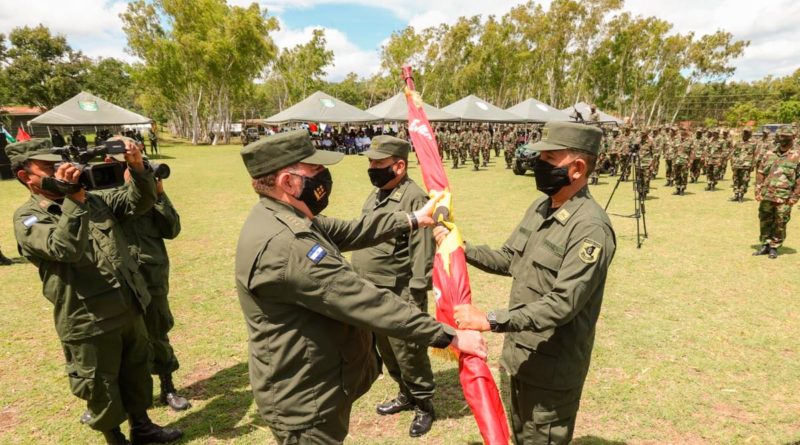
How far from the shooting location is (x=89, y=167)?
285 centimetres

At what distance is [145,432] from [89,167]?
2173mm

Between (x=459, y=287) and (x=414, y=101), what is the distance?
6.52 ft

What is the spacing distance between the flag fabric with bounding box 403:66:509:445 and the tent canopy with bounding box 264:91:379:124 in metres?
22.6

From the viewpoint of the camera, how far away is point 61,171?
8.56 feet

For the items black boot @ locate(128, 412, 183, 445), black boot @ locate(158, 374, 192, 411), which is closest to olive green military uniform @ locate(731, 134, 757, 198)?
black boot @ locate(158, 374, 192, 411)

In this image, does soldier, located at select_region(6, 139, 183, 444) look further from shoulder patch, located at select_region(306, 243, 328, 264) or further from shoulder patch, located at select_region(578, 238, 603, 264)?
shoulder patch, located at select_region(578, 238, 603, 264)

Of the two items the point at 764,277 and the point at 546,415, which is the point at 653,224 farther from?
the point at 546,415

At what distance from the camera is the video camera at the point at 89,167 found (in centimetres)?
277

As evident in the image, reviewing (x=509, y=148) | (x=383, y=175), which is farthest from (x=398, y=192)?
(x=509, y=148)

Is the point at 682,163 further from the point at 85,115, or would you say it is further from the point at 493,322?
the point at 85,115

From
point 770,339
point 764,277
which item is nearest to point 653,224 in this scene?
point 764,277

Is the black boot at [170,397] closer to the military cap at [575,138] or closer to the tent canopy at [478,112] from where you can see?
the military cap at [575,138]

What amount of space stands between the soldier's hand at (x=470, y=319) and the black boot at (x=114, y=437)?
115 inches

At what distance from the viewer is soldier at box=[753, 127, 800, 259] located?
7.44 meters
